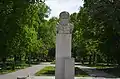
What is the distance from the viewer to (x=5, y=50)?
32.4 metres

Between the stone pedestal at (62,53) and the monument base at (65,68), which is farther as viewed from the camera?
the stone pedestal at (62,53)

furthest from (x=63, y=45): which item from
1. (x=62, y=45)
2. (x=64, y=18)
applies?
(x=64, y=18)

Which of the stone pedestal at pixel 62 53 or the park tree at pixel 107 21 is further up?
the park tree at pixel 107 21

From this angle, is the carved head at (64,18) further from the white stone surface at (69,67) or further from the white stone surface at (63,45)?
the white stone surface at (69,67)

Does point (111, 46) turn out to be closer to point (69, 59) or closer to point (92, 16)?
point (92, 16)

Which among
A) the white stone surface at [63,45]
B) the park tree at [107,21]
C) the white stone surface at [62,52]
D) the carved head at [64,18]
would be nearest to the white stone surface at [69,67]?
the white stone surface at [62,52]

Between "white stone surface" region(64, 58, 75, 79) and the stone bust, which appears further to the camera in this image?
the stone bust

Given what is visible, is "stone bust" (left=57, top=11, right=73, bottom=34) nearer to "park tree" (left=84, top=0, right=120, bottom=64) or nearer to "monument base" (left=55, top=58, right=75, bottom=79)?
"monument base" (left=55, top=58, right=75, bottom=79)

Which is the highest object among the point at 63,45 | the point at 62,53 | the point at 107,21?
the point at 107,21

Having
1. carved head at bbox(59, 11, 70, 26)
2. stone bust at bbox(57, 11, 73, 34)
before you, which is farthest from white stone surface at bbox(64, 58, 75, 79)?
carved head at bbox(59, 11, 70, 26)

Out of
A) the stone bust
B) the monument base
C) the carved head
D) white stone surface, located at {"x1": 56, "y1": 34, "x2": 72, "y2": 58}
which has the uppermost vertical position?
the carved head

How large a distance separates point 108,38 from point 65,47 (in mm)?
19433

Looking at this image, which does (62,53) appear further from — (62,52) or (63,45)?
(63,45)

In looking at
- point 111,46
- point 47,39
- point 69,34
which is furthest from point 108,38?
point 47,39
